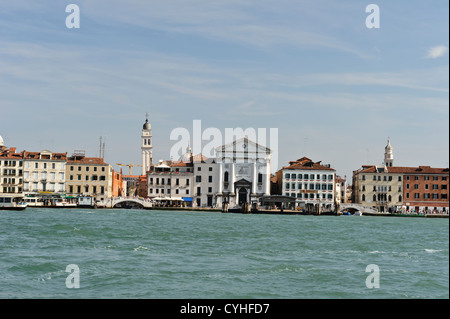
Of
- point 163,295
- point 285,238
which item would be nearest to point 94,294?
point 163,295

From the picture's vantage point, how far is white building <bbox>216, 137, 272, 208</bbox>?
6781 centimetres

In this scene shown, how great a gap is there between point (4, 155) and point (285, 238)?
162 ft

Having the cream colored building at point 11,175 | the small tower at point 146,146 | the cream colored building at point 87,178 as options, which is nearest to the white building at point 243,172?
the cream colored building at point 87,178

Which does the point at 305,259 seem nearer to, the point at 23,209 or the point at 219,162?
the point at 23,209

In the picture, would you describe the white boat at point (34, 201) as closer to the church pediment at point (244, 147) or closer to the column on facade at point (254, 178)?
the church pediment at point (244, 147)

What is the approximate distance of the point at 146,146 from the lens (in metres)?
103

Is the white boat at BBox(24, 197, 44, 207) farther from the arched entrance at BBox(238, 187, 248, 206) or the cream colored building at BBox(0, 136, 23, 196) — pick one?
the arched entrance at BBox(238, 187, 248, 206)

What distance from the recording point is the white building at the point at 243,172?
67.8m

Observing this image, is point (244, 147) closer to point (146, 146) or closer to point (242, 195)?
point (242, 195)

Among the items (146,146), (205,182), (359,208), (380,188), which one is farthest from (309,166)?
(146,146)

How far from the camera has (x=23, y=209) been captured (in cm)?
5309

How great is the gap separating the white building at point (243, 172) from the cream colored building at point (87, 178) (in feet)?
44.1

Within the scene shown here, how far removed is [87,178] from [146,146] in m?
36.5
